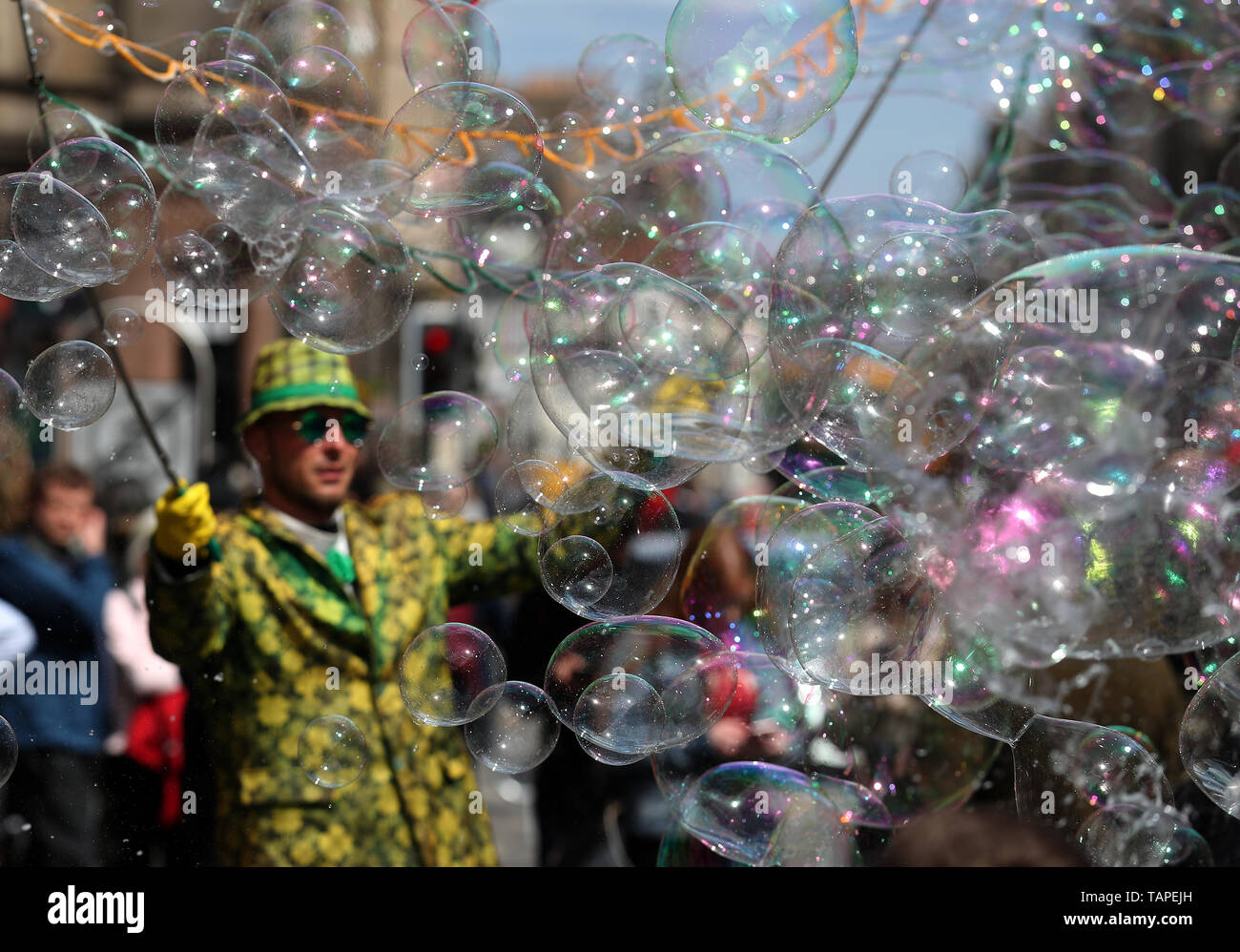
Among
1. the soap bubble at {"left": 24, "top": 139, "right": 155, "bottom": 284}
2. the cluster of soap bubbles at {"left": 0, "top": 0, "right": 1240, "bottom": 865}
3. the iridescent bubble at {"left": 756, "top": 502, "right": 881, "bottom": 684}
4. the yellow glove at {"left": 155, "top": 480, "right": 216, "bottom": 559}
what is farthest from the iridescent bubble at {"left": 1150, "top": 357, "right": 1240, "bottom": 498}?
the soap bubble at {"left": 24, "top": 139, "right": 155, "bottom": 284}

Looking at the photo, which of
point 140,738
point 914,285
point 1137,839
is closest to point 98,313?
point 140,738

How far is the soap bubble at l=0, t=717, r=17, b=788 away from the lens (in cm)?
263

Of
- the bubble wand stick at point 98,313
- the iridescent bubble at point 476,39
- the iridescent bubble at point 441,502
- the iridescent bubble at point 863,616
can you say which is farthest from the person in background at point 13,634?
the iridescent bubble at point 863,616

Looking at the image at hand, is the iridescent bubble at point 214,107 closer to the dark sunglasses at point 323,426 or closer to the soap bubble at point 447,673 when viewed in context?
the dark sunglasses at point 323,426

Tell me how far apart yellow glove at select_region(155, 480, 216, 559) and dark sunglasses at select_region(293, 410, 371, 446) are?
1.17 feet

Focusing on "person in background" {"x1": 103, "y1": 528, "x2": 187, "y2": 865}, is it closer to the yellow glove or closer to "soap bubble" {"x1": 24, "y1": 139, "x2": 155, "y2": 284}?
the yellow glove

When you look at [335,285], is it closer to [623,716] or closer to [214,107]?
[214,107]

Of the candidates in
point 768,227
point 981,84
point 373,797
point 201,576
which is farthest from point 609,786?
point 981,84

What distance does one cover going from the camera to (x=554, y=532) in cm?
257

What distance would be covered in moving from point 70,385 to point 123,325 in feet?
0.81

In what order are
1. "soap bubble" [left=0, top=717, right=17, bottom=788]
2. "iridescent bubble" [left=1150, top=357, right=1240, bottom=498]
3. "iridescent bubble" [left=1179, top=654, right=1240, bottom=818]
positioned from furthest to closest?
"soap bubble" [left=0, top=717, right=17, bottom=788] → "iridescent bubble" [left=1179, top=654, right=1240, bottom=818] → "iridescent bubble" [left=1150, top=357, right=1240, bottom=498]

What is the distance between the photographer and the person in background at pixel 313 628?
97.2 inches

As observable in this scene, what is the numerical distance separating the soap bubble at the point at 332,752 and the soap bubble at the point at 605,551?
551mm

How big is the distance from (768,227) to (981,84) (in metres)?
1.38
